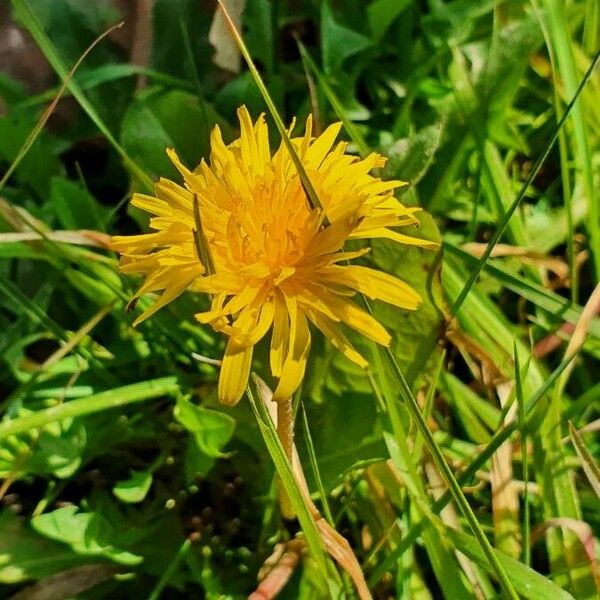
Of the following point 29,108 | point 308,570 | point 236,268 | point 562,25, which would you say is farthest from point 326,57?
point 308,570

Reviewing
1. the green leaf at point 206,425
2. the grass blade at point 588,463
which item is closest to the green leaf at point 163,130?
the green leaf at point 206,425

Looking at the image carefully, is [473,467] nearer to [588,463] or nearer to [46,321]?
[588,463]

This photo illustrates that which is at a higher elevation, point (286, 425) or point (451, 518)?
point (286, 425)

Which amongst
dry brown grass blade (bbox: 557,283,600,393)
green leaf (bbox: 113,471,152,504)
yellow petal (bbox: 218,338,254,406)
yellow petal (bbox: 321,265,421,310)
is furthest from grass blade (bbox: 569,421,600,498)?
green leaf (bbox: 113,471,152,504)

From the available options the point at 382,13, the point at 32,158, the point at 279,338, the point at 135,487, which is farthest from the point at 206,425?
the point at 382,13

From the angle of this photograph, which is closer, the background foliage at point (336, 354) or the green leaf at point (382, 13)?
the background foliage at point (336, 354)

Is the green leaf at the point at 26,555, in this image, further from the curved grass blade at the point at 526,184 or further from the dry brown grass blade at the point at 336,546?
the curved grass blade at the point at 526,184
